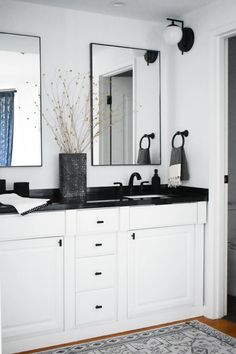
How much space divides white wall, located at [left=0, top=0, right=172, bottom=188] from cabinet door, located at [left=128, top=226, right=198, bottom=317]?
66cm

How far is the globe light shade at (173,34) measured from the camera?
139 inches

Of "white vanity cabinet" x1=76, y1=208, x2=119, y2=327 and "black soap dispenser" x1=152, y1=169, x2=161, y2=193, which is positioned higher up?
"black soap dispenser" x1=152, y1=169, x2=161, y2=193

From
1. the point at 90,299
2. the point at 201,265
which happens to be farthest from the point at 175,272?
the point at 90,299

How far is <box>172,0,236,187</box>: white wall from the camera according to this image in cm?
344

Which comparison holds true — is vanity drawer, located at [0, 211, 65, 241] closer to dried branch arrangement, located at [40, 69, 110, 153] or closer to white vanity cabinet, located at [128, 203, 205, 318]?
white vanity cabinet, located at [128, 203, 205, 318]

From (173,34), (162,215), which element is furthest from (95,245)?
(173,34)

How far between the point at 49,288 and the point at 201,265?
125 centimetres

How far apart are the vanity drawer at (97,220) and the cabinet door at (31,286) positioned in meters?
0.19

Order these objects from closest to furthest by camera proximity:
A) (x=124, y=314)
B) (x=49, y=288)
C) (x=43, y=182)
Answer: (x=49, y=288), (x=124, y=314), (x=43, y=182)

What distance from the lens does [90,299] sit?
309 centimetres

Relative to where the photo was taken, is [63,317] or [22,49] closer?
[63,317]

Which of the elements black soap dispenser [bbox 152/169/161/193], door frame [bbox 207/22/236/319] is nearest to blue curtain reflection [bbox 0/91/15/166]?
black soap dispenser [bbox 152/169/161/193]

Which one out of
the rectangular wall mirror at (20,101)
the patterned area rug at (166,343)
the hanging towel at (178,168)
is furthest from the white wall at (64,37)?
the patterned area rug at (166,343)

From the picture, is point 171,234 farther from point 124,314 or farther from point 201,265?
point 124,314
